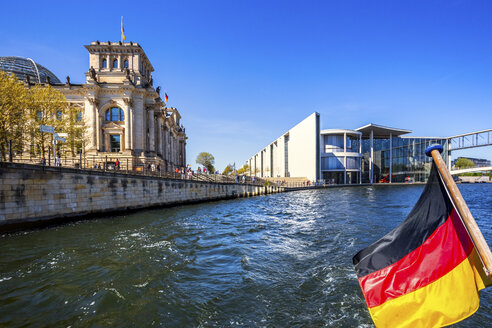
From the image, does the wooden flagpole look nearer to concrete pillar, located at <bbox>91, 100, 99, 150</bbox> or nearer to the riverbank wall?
the riverbank wall

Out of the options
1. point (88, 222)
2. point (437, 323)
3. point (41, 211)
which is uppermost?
point (437, 323)

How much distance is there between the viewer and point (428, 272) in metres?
2.77

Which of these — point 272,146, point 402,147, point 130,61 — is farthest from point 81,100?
point 402,147

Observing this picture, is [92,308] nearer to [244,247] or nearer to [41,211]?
[244,247]

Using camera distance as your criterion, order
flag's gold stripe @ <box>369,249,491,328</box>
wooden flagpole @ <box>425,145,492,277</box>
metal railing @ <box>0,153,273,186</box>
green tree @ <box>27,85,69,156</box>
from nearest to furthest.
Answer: wooden flagpole @ <box>425,145,492,277</box> < flag's gold stripe @ <box>369,249,491,328</box> < metal railing @ <box>0,153,273,186</box> < green tree @ <box>27,85,69,156</box>

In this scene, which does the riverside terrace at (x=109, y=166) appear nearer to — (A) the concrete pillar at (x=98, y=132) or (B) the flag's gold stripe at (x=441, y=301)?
(A) the concrete pillar at (x=98, y=132)

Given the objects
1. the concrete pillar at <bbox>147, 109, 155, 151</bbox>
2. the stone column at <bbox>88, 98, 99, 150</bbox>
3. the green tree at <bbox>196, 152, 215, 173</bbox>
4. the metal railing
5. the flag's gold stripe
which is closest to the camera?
the flag's gold stripe

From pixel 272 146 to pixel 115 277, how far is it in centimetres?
11034

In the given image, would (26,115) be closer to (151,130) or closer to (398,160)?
(151,130)

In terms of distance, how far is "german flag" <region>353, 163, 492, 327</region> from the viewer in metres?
2.60

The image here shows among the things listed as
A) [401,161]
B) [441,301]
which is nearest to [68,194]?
[441,301]

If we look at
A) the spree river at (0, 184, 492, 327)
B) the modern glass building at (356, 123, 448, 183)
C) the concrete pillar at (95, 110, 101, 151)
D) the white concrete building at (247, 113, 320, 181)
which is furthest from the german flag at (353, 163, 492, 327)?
the modern glass building at (356, 123, 448, 183)

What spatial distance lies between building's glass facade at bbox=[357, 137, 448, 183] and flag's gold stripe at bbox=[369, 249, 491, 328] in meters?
91.1

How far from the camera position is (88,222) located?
660 inches
